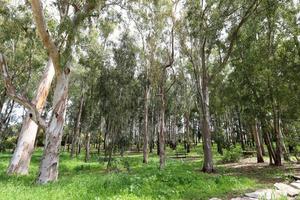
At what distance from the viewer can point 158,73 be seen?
811 inches

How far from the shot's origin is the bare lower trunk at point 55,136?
393 inches

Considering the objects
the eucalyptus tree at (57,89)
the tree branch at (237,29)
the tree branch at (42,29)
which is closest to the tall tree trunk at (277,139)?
the tree branch at (237,29)

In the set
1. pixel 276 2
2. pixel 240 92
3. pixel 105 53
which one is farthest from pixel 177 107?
pixel 276 2

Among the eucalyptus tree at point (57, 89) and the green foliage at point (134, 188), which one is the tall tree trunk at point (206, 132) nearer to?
the green foliage at point (134, 188)

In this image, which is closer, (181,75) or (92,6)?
(92,6)

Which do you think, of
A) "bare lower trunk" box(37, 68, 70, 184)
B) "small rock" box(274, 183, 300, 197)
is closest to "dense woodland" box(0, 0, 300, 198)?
"bare lower trunk" box(37, 68, 70, 184)

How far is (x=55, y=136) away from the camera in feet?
33.9

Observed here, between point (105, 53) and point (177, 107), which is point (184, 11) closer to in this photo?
point (105, 53)

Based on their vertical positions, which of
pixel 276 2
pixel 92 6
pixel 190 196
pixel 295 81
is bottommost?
pixel 190 196

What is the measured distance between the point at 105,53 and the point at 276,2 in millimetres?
13709

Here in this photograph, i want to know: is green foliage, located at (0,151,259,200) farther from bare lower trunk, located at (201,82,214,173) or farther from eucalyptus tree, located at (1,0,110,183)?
bare lower trunk, located at (201,82,214,173)

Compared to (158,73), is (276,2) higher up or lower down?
higher up

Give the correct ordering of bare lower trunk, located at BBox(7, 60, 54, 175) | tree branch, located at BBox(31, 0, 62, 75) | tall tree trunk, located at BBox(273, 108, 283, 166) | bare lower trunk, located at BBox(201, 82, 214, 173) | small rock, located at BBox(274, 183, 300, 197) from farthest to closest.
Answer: tall tree trunk, located at BBox(273, 108, 283, 166)
bare lower trunk, located at BBox(201, 82, 214, 173)
bare lower trunk, located at BBox(7, 60, 54, 175)
tree branch, located at BBox(31, 0, 62, 75)
small rock, located at BBox(274, 183, 300, 197)

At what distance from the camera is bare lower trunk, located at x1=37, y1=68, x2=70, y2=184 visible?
9984 millimetres
